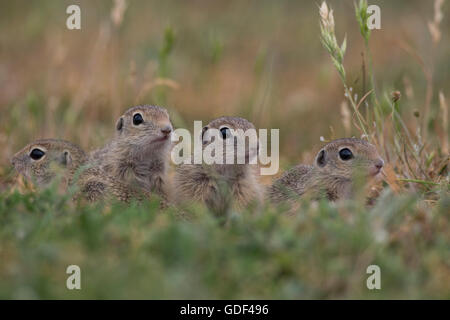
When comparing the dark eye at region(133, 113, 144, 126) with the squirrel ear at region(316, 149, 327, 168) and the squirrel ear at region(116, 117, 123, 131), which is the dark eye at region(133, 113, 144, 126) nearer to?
the squirrel ear at region(116, 117, 123, 131)

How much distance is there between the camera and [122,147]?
6.17 metres

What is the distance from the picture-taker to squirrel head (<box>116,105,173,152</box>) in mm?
5934

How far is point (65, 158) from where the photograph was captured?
5879mm

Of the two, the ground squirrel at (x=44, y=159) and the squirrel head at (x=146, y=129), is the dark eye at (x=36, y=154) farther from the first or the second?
the squirrel head at (x=146, y=129)

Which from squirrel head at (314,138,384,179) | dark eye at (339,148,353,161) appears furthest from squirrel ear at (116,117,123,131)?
dark eye at (339,148,353,161)

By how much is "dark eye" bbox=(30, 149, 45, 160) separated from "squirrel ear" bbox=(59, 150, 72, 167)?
0.67 feet

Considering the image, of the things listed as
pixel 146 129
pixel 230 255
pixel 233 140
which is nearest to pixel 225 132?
pixel 233 140

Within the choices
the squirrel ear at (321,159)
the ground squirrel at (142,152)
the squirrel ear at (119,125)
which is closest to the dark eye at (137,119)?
the ground squirrel at (142,152)

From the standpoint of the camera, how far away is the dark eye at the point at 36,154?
593cm

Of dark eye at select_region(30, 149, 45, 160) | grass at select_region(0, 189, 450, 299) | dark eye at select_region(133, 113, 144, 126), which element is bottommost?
grass at select_region(0, 189, 450, 299)

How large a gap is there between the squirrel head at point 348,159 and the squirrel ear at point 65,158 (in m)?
Answer: 2.30

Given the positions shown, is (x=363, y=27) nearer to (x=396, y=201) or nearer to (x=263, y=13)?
(x=396, y=201)

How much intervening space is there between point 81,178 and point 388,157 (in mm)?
2808

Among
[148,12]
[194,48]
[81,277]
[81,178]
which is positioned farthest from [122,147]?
[148,12]
